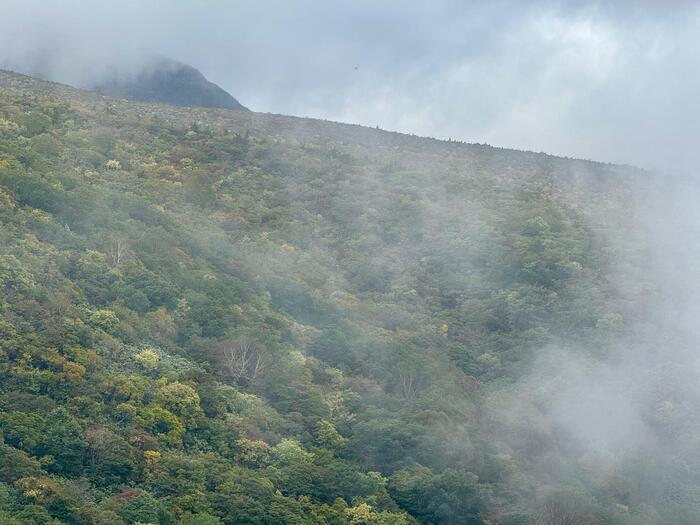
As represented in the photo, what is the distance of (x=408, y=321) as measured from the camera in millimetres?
60031

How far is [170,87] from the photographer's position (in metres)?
110

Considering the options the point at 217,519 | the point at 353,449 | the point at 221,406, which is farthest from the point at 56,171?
the point at 217,519

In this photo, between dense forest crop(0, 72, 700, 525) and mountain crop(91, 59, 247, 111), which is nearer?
dense forest crop(0, 72, 700, 525)

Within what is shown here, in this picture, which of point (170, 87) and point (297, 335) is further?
point (170, 87)

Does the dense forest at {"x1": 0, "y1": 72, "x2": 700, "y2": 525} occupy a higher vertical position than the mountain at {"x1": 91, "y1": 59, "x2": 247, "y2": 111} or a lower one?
lower

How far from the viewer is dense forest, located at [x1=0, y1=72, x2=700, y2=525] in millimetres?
39750

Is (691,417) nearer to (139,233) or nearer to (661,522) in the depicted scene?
(661,522)

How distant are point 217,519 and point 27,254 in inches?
685

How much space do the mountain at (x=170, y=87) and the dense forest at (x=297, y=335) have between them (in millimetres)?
25232

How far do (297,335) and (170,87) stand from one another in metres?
62.4

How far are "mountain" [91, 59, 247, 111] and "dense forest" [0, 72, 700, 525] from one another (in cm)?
2523

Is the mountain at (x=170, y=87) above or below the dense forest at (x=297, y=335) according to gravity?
above

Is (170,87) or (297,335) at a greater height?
(170,87)

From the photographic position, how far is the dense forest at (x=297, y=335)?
39.8m
